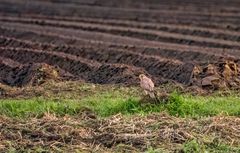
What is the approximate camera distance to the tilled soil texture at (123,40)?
51.3 feet

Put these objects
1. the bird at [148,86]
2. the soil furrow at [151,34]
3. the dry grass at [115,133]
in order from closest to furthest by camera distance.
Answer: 1. the dry grass at [115,133]
2. the bird at [148,86]
3. the soil furrow at [151,34]

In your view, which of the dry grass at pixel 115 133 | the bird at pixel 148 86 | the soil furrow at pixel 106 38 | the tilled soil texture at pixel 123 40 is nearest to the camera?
the dry grass at pixel 115 133

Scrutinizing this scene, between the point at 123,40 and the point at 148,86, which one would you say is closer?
the point at 148,86

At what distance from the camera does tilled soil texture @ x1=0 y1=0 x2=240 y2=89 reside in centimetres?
1563

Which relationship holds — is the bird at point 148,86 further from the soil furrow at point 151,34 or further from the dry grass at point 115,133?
the soil furrow at point 151,34

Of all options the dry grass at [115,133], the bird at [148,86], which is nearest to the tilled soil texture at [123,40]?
the bird at [148,86]

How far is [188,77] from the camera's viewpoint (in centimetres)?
1508

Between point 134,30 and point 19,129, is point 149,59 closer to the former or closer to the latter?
point 134,30

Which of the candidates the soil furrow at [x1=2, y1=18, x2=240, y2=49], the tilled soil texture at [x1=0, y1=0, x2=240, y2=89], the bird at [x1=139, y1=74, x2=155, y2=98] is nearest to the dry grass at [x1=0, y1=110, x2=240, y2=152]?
the bird at [x1=139, y1=74, x2=155, y2=98]

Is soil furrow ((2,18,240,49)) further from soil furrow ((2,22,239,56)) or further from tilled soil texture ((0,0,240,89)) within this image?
soil furrow ((2,22,239,56))

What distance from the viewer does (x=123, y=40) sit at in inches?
822

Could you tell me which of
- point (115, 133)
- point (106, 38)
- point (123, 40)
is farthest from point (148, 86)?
point (106, 38)

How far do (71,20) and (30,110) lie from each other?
41.8 ft

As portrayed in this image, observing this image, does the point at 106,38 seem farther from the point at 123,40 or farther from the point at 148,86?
the point at 148,86
